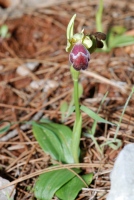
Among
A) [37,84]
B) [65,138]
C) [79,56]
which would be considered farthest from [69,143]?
[37,84]

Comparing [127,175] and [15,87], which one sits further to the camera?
[15,87]

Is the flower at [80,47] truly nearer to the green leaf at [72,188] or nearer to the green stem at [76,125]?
the green stem at [76,125]

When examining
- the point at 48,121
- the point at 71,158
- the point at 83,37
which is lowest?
the point at 71,158

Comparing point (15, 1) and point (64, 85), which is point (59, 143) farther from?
→ point (15, 1)

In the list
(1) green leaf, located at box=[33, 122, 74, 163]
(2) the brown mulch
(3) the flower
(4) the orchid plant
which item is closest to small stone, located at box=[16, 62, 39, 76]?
(2) the brown mulch

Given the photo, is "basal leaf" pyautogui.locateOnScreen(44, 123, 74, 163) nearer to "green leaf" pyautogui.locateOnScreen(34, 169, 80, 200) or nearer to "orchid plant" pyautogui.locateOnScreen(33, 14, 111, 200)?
"orchid plant" pyautogui.locateOnScreen(33, 14, 111, 200)

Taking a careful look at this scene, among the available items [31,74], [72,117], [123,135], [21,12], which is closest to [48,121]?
[72,117]

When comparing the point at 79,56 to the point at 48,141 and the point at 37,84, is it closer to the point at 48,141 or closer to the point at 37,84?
the point at 48,141
